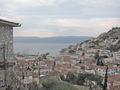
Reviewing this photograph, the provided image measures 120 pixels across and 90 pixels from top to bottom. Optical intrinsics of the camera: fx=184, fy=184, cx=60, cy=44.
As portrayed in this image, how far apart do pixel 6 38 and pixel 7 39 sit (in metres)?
0.05

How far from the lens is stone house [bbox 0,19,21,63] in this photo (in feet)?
17.6

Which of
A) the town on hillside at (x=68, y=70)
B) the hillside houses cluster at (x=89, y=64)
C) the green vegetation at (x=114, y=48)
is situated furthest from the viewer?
the green vegetation at (x=114, y=48)

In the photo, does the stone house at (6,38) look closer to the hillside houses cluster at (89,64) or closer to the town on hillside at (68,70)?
the town on hillside at (68,70)

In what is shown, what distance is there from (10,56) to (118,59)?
5178 cm

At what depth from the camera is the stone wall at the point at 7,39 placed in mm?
5379

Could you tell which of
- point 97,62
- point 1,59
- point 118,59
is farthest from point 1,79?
point 118,59

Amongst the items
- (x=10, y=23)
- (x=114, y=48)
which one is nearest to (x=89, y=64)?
(x=114, y=48)

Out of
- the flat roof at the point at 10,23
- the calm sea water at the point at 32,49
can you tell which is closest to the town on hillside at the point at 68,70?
the flat roof at the point at 10,23

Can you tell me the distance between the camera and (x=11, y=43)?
5746mm

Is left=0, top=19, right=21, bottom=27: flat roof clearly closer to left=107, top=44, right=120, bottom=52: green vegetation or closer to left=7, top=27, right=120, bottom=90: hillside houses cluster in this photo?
left=7, top=27, right=120, bottom=90: hillside houses cluster

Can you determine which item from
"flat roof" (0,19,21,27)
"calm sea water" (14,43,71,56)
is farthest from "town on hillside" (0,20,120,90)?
"calm sea water" (14,43,71,56)

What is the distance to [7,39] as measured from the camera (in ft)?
18.3

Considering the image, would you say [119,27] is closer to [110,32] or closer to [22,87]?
[110,32]

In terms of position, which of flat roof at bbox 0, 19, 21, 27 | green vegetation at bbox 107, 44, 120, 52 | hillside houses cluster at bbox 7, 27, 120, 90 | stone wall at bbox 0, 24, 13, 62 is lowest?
hillside houses cluster at bbox 7, 27, 120, 90
